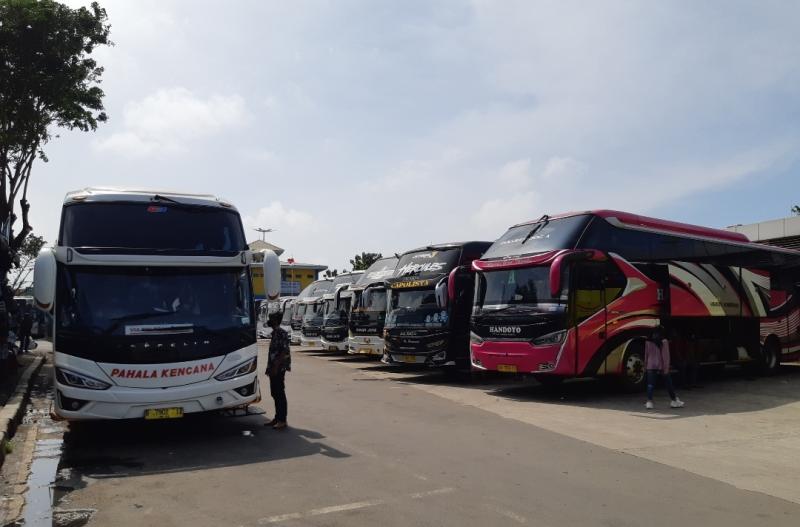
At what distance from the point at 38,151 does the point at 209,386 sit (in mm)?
14417

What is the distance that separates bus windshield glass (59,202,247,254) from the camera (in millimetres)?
8570

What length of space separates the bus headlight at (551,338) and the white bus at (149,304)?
5992 mm

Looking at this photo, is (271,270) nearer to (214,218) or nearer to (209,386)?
(214,218)

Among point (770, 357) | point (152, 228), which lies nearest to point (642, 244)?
point (770, 357)

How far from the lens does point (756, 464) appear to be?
7855mm

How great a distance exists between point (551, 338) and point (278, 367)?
5.70m

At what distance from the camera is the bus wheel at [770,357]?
55.8 ft

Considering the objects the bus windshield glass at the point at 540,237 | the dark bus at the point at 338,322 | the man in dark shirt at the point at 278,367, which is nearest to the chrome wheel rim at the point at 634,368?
the bus windshield glass at the point at 540,237

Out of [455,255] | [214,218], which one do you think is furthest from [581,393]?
[214,218]

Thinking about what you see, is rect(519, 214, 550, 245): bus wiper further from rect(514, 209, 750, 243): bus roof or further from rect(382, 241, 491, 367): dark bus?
rect(382, 241, 491, 367): dark bus

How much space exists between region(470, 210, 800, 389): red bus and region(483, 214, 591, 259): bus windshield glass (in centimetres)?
3

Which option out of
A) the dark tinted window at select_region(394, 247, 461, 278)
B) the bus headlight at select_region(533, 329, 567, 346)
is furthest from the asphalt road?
the dark tinted window at select_region(394, 247, 461, 278)

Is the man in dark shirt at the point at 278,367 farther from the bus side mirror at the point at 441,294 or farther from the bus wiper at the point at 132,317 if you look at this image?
the bus side mirror at the point at 441,294

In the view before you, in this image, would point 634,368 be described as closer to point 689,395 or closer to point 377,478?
point 689,395
